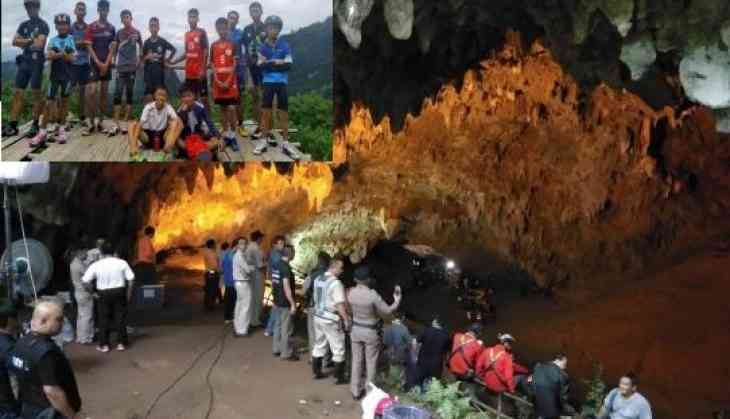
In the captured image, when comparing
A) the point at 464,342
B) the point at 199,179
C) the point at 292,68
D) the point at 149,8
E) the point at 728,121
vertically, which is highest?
the point at 149,8

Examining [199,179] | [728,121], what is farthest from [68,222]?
[728,121]

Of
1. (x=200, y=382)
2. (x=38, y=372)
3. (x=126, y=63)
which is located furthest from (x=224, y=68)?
(x=38, y=372)

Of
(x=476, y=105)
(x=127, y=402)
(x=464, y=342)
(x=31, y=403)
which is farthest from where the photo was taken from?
(x=476, y=105)

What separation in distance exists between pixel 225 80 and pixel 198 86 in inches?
11.3

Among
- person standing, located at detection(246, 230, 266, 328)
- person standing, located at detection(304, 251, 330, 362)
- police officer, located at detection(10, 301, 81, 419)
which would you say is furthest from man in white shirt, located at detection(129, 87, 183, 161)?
police officer, located at detection(10, 301, 81, 419)

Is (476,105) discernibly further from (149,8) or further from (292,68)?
(149,8)

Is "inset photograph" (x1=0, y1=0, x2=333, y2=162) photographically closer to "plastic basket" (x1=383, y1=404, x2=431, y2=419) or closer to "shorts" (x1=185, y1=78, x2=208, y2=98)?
"shorts" (x1=185, y1=78, x2=208, y2=98)

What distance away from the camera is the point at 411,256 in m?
13.1

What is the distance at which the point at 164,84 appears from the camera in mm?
7984


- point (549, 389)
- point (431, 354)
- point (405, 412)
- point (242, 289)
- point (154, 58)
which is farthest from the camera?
point (154, 58)

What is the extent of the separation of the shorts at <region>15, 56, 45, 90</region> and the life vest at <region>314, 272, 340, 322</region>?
3.59m

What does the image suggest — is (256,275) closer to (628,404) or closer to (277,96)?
(277,96)

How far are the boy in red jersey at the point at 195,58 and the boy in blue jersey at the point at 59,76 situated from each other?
1.00m

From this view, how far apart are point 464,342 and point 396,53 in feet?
18.6
